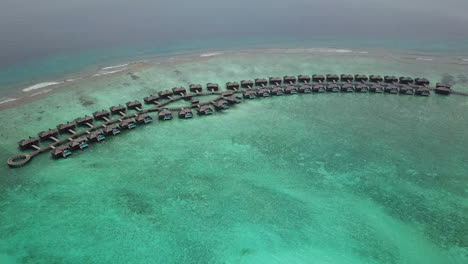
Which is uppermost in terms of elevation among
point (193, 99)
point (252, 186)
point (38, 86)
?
point (38, 86)

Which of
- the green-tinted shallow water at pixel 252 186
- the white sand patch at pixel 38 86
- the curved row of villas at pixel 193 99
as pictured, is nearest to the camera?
the green-tinted shallow water at pixel 252 186

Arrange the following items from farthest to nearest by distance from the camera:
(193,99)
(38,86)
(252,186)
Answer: (38,86), (193,99), (252,186)

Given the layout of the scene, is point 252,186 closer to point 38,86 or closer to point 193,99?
point 193,99

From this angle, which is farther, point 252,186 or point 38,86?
point 38,86

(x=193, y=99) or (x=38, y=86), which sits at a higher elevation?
(x=38, y=86)

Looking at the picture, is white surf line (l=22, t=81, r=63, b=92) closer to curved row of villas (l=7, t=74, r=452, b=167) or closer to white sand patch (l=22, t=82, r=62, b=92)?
white sand patch (l=22, t=82, r=62, b=92)

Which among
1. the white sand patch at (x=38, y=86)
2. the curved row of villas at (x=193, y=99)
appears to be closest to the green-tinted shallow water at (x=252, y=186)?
the curved row of villas at (x=193, y=99)

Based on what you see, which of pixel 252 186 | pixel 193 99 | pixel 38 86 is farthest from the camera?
pixel 38 86

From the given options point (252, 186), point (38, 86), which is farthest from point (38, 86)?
point (252, 186)

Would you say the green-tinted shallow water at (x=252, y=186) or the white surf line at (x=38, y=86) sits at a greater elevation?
the white surf line at (x=38, y=86)

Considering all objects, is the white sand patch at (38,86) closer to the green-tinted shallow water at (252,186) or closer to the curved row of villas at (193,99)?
the green-tinted shallow water at (252,186)
